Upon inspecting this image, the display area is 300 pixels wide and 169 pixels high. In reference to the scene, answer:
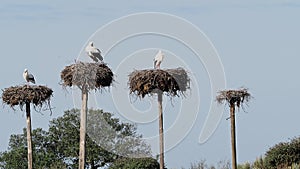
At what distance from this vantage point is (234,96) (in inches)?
1220

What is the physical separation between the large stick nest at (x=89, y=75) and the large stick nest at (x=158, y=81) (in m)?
0.77

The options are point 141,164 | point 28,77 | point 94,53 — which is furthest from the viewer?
point 141,164

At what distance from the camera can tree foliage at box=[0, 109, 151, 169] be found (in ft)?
166

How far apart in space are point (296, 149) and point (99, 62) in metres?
12.9

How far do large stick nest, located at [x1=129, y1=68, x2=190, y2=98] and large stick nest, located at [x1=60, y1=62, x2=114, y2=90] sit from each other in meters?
0.77

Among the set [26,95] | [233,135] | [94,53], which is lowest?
[233,135]

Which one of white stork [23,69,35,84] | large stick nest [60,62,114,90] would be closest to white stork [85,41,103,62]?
large stick nest [60,62,114,90]

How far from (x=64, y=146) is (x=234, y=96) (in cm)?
2396

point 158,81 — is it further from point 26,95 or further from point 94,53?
point 26,95

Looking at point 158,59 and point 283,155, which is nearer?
point 158,59

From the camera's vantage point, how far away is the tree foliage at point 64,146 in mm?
50656

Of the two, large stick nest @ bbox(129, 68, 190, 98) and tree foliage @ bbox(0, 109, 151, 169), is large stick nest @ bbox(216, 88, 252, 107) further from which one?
tree foliage @ bbox(0, 109, 151, 169)

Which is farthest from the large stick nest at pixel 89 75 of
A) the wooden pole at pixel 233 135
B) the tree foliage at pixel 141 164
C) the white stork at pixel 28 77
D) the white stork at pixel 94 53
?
the tree foliage at pixel 141 164

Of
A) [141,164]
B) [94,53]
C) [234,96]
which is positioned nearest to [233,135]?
[234,96]
